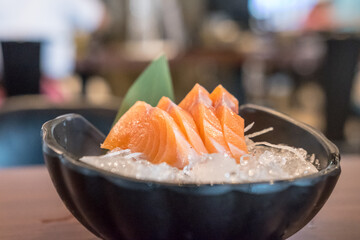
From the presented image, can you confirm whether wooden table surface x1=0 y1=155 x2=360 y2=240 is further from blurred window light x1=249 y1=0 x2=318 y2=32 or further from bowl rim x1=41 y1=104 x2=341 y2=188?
blurred window light x1=249 y1=0 x2=318 y2=32

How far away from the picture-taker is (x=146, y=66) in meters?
3.29

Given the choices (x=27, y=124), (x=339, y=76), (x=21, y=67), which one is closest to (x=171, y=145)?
(x=27, y=124)

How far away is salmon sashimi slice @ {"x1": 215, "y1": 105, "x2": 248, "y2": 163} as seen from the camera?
52 centimetres

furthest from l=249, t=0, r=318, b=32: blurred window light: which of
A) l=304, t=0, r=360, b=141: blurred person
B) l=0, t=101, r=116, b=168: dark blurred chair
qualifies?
l=0, t=101, r=116, b=168: dark blurred chair

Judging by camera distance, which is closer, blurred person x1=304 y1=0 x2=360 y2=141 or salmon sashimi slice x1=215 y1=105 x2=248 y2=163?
salmon sashimi slice x1=215 y1=105 x2=248 y2=163

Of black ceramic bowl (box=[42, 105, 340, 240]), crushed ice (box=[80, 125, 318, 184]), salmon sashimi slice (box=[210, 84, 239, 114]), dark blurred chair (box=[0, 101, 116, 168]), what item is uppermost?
salmon sashimi slice (box=[210, 84, 239, 114])

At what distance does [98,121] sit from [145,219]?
78 cm

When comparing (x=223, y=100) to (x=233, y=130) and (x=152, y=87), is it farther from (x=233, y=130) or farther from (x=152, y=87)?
(x=152, y=87)

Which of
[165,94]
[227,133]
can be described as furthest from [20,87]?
[227,133]

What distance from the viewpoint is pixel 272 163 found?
0.44 m

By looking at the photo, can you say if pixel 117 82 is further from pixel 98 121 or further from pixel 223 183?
pixel 223 183

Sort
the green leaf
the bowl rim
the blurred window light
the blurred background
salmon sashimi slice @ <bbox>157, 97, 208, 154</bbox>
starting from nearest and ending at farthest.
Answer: the bowl rim
salmon sashimi slice @ <bbox>157, 97, 208, 154</bbox>
the green leaf
the blurred background
the blurred window light

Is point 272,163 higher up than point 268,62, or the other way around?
point 272,163

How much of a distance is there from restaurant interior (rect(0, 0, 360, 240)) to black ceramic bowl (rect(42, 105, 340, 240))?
16 centimetres
